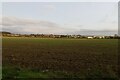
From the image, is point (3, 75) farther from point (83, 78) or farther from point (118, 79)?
point (118, 79)

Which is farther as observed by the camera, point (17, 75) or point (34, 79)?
point (17, 75)

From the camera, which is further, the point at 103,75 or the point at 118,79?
the point at 103,75

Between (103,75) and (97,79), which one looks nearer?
(97,79)

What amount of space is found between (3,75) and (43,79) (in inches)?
Result: 89.6

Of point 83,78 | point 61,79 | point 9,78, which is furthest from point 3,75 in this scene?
point 83,78

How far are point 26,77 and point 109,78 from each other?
4.42 meters

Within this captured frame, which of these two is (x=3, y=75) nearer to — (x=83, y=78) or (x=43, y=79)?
(x=43, y=79)

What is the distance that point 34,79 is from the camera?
1301 cm

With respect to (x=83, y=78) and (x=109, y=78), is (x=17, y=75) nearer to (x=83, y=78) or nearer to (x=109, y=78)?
(x=83, y=78)

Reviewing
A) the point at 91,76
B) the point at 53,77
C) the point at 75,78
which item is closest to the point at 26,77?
the point at 53,77

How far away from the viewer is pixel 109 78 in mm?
13797

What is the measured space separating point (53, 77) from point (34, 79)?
4.03ft

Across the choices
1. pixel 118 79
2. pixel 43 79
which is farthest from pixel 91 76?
pixel 43 79

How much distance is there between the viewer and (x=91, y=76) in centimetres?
1413
